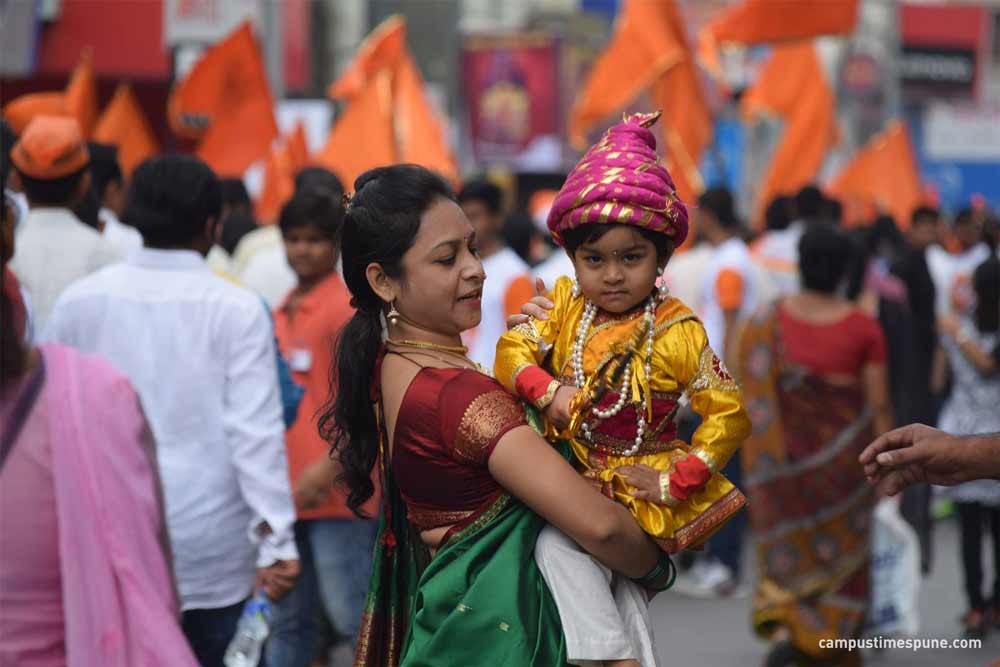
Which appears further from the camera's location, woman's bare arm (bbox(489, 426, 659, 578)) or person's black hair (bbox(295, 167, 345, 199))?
person's black hair (bbox(295, 167, 345, 199))

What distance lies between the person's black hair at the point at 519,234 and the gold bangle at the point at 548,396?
6.18 metres

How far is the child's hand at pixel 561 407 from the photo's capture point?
314cm

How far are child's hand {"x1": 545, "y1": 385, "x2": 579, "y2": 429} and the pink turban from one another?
1.19 ft

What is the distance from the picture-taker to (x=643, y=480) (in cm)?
316

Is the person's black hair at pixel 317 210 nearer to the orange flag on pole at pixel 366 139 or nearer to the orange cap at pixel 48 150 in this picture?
the orange cap at pixel 48 150

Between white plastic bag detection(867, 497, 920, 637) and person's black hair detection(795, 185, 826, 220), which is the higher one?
person's black hair detection(795, 185, 826, 220)

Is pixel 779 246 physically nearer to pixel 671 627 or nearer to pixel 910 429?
pixel 671 627

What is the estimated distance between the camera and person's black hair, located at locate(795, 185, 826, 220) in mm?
9703

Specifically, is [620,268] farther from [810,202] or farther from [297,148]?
[297,148]

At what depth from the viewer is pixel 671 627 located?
8062 millimetres

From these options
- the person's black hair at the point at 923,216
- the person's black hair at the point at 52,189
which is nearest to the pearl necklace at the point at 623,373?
the person's black hair at the point at 52,189

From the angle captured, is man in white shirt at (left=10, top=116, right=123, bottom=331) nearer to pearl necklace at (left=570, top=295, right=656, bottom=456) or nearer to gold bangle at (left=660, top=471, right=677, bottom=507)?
pearl necklace at (left=570, top=295, right=656, bottom=456)

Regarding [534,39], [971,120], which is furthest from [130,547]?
[534,39]

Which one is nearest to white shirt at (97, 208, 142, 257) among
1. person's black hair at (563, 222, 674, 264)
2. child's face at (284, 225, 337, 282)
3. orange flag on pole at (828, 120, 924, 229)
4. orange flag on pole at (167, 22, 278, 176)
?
child's face at (284, 225, 337, 282)
